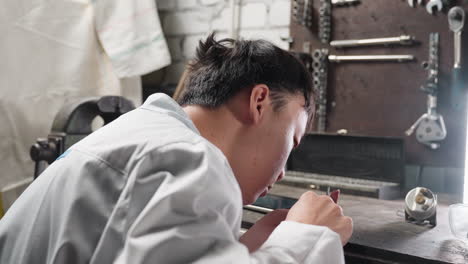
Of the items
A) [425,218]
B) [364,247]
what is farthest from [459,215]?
[364,247]

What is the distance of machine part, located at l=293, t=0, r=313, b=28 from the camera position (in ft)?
6.09

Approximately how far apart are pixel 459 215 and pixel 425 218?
0.42 ft

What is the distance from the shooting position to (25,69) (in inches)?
73.5

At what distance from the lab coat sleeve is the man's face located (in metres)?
0.21

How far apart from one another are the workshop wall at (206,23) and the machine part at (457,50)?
66 cm

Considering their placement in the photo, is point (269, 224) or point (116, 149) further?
point (269, 224)

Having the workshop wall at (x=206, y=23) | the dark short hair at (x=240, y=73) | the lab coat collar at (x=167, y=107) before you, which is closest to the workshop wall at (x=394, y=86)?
the workshop wall at (x=206, y=23)

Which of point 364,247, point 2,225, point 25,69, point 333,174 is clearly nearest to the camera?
point 2,225

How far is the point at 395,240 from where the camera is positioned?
93 centimetres

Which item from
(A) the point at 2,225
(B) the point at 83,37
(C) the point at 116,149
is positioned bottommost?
(A) the point at 2,225

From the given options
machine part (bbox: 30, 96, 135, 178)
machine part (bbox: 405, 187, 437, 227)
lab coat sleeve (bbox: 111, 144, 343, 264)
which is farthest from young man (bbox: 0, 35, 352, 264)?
machine part (bbox: 30, 96, 135, 178)

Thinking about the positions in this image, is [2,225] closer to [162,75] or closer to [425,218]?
[425,218]

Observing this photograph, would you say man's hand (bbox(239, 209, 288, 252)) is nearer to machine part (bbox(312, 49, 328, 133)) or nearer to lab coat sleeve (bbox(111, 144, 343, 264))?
lab coat sleeve (bbox(111, 144, 343, 264))

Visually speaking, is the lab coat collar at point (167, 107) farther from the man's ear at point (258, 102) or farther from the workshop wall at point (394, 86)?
the workshop wall at point (394, 86)
